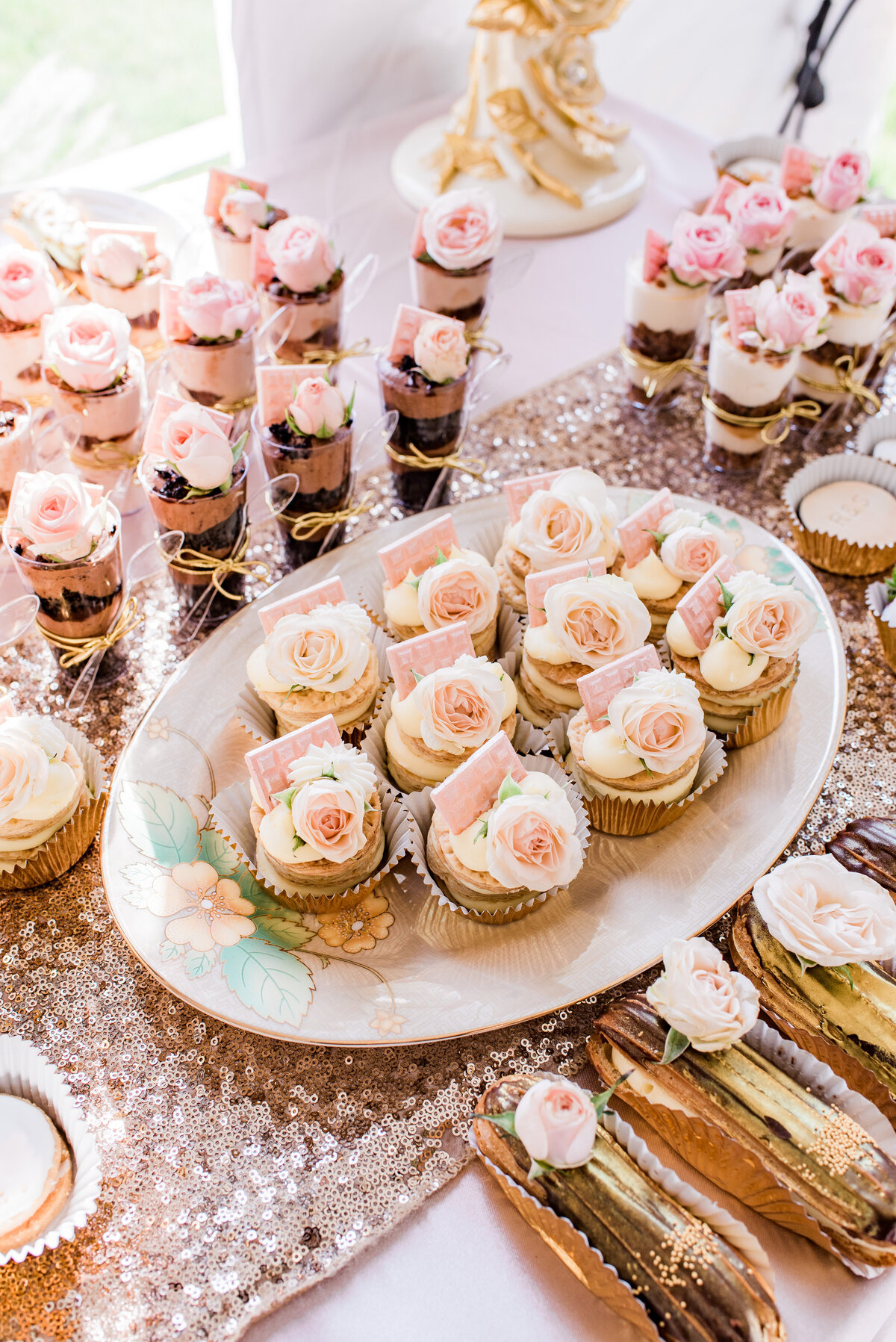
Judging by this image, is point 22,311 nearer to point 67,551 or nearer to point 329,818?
point 67,551

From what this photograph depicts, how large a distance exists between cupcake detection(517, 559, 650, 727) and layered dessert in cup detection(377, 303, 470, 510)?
1.86ft

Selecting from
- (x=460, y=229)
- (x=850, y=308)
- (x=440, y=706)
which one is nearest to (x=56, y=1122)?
(x=440, y=706)

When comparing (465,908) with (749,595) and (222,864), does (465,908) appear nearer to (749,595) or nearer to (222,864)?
(222,864)

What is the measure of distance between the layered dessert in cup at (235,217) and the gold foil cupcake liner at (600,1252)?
210cm

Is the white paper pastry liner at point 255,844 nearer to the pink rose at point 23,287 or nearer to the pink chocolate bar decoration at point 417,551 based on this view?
the pink chocolate bar decoration at point 417,551

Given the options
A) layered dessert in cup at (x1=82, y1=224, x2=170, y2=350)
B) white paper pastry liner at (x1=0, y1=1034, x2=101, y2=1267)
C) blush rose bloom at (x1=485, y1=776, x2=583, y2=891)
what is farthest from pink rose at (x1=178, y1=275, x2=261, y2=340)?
white paper pastry liner at (x1=0, y1=1034, x2=101, y2=1267)

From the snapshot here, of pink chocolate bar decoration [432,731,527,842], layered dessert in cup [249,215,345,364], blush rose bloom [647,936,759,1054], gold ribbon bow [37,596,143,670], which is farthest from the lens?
layered dessert in cup [249,215,345,364]

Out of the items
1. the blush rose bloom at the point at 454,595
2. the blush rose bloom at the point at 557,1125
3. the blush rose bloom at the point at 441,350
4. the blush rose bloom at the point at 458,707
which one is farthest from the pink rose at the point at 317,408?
the blush rose bloom at the point at 557,1125

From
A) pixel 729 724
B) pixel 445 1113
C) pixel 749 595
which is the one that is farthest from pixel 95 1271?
pixel 749 595

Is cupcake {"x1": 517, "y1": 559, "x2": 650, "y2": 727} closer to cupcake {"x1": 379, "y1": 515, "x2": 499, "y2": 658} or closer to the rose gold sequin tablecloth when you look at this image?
cupcake {"x1": 379, "y1": 515, "x2": 499, "y2": 658}

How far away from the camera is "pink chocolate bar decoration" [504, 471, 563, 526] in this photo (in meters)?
2.01

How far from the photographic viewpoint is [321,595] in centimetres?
177

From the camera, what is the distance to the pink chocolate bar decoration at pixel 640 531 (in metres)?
1.94

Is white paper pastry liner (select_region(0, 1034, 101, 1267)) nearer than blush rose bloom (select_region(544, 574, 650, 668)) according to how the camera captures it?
Yes
